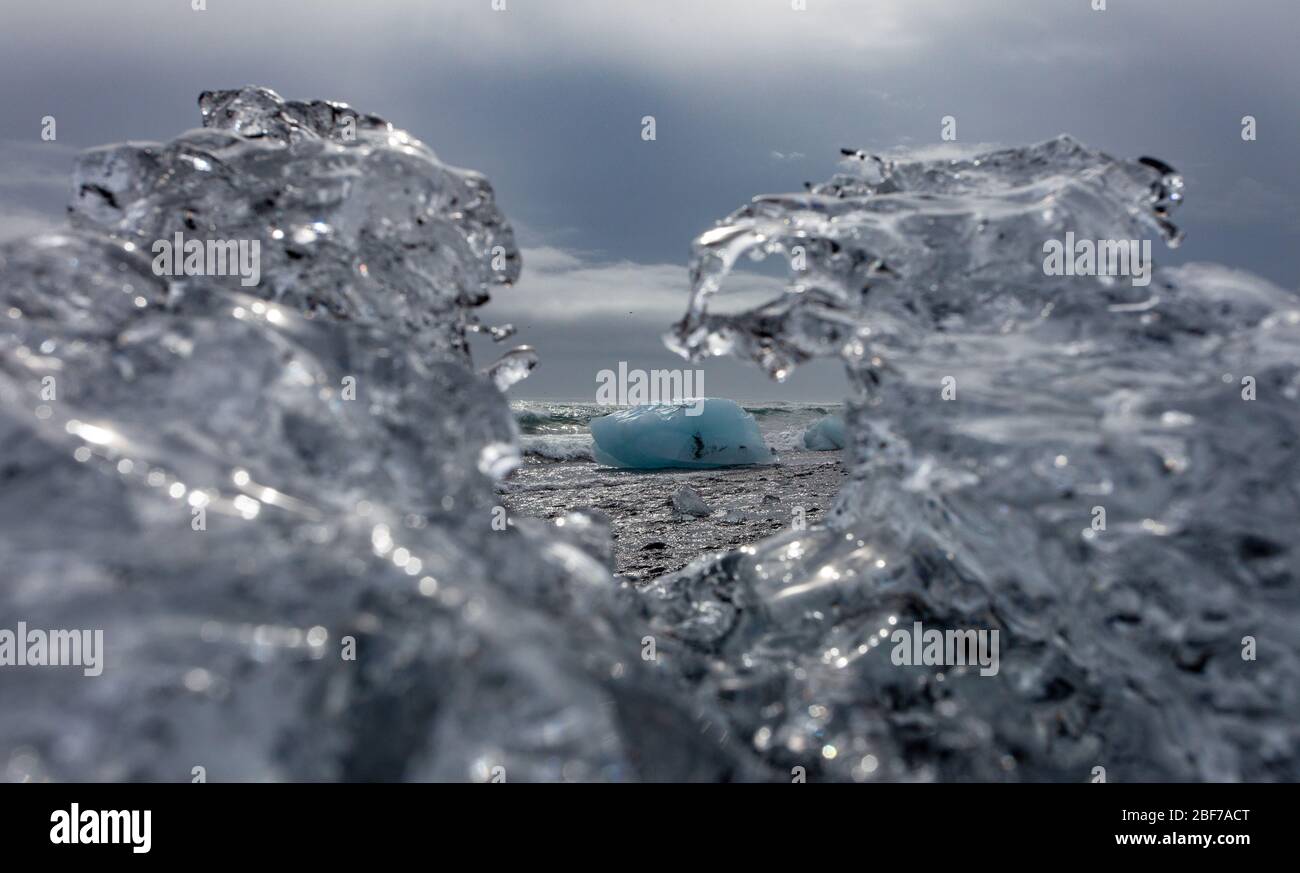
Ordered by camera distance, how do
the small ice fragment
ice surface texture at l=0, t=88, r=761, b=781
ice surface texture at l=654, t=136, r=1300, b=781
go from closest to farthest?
ice surface texture at l=0, t=88, r=761, b=781
ice surface texture at l=654, t=136, r=1300, b=781
the small ice fragment

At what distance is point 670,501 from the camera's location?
19.5ft

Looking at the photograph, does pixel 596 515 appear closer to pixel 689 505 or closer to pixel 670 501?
pixel 689 505

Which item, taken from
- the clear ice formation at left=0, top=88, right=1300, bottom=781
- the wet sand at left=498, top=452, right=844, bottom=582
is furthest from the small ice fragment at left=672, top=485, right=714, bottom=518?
the clear ice formation at left=0, top=88, right=1300, bottom=781

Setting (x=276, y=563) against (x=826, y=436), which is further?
(x=826, y=436)

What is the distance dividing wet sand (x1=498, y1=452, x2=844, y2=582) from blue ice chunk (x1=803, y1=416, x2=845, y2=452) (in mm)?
2421

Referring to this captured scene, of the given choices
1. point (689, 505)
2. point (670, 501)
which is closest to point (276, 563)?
point (689, 505)

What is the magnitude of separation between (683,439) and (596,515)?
314 inches

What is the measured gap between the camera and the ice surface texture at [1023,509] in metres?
1.39

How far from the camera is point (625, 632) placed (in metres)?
1.35

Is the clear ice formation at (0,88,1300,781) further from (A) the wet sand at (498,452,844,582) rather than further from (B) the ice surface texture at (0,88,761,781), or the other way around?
(A) the wet sand at (498,452,844,582)

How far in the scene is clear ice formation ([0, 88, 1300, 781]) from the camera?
0.94 m

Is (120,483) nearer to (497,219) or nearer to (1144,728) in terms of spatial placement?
(497,219)

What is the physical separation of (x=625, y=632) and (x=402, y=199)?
1135 millimetres
